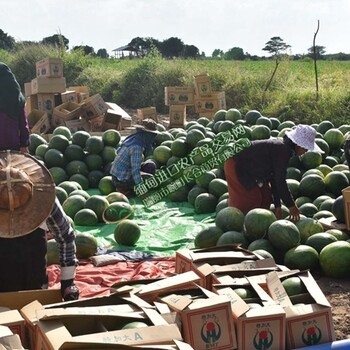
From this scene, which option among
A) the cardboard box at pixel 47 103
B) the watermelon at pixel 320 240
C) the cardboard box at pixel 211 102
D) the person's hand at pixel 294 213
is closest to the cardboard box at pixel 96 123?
the cardboard box at pixel 47 103

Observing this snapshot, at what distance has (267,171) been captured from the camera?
23.2 ft

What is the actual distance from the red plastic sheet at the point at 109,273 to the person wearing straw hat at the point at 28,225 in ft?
5.24

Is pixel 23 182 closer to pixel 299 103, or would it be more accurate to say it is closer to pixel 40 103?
pixel 40 103

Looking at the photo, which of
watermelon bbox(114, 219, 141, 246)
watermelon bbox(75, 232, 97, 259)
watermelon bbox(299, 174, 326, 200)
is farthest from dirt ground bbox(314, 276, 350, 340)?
watermelon bbox(75, 232, 97, 259)

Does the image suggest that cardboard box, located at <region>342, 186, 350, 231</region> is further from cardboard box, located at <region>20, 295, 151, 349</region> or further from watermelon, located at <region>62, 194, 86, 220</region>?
watermelon, located at <region>62, 194, 86, 220</region>

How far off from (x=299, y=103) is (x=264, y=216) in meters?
10.9

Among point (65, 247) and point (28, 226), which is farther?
point (65, 247)

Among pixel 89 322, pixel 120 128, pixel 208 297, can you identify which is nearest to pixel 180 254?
pixel 208 297

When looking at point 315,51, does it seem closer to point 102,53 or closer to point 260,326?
point 260,326

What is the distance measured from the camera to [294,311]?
11.6ft

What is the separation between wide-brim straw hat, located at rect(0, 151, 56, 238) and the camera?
3580mm

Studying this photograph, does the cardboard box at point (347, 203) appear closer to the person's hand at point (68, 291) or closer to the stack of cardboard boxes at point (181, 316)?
the stack of cardboard boxes at point (181, 316)

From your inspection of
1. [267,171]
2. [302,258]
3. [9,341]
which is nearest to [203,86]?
[267,171]

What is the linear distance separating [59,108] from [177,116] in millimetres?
3015
